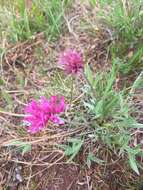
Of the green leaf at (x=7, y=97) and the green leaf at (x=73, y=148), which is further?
the green leaf at (x=7, y=97)

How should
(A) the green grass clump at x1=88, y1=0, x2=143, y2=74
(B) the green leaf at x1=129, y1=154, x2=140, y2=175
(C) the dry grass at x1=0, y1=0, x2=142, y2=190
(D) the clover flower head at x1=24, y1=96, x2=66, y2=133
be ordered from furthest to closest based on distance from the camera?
(A) the green grass clump at x1=88, y1=0, x2=143, y2=74
(C) the dry grass at x1=0, y1=0, x2=142, y2=190
(B) the green leaf at x1=129, y1=154, x2=140, y2=175
(D) the clover flower head at x1=24, y1=96, x2=66, y2=133

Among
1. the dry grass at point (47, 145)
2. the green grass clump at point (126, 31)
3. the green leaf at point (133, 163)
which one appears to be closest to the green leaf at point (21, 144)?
the dry grass at point (47, 145)

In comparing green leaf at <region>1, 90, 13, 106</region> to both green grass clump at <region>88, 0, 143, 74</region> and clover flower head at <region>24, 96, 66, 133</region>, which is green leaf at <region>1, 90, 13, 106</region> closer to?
clover flower head at <region>24, 96, 66, 133</region>

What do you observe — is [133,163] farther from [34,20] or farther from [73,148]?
[34,20]

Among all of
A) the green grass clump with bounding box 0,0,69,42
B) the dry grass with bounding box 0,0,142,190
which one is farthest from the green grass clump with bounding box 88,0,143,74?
the green grass clump with bounding box 0,0,69,42

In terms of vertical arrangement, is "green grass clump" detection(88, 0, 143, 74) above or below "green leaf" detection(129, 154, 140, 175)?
above

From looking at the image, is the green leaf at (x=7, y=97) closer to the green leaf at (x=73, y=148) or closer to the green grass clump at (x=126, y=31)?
the green leaf at (x=73, y=148)

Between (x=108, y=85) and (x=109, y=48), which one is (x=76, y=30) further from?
(x=108, y=85)

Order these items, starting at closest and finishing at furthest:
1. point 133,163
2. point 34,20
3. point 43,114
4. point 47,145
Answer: point 43,114 → point 133,163 → point 47,145 → point 34,20

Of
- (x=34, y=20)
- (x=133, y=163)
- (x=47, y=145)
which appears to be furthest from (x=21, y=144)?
(x=34, y=20)

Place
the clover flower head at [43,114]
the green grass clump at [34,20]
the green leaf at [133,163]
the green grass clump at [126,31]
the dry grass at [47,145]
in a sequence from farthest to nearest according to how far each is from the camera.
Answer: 1. the green grass clump at [34,20]
2. the green grass clump at [126,31]
3. the dry grass at [47,145]
4. the green leaf at [133,163]
5. the clover flower head at [43,114]

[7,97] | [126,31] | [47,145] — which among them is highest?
[126,31]

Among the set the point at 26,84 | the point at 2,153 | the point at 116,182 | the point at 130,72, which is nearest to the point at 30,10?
the point at 26,84
